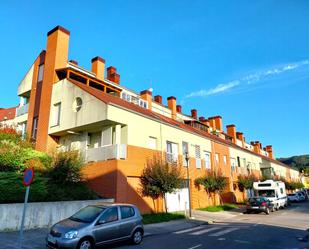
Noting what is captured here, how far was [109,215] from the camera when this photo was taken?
9703mm

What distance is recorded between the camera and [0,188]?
11977mm

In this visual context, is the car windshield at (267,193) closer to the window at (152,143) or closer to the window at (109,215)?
the window at (152,143)

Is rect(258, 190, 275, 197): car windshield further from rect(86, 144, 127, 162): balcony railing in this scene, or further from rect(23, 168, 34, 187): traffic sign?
rect(23, 168, 34, 187): traffic sign

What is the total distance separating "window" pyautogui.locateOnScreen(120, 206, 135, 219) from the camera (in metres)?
10.2

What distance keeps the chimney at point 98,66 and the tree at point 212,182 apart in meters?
13.7

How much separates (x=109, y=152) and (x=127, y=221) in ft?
27.8

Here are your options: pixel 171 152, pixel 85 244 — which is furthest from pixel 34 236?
pixel 171 152

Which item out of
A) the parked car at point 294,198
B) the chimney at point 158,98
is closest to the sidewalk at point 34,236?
the chimney at point 158,98

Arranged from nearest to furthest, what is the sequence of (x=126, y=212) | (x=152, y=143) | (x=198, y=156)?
1. (x=126, y=212)
2. (x=152, y=143)
3. (x=198, y=156)

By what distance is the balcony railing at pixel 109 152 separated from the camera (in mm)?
Result: 17844

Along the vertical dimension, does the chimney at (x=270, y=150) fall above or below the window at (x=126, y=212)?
above

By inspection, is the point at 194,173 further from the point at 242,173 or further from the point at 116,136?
the point at 242,173

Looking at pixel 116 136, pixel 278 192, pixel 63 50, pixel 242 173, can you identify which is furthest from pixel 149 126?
pixel 242 173

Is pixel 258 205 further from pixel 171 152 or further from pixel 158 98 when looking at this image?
pixel 158 98
